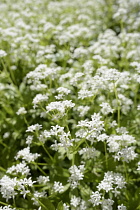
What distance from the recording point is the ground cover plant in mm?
3246

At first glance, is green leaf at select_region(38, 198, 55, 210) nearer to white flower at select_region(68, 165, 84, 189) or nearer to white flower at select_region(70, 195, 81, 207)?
white flower at select_region(70, 195, 81, 207)

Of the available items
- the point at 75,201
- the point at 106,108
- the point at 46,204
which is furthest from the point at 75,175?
the point at 106,108

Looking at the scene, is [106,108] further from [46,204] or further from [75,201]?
[46,204]

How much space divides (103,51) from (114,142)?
3027 mm

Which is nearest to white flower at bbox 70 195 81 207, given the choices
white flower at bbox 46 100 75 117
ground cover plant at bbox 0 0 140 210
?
ground cover plant at bbox 0 0 140 210

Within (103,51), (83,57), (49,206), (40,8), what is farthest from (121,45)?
(49,206)

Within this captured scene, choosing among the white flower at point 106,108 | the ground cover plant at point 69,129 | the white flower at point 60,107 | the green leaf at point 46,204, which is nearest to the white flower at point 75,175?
the ground cover plant at point 69,129

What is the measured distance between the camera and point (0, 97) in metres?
4.85

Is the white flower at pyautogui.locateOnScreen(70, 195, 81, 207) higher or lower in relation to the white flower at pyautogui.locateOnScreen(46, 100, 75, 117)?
lower

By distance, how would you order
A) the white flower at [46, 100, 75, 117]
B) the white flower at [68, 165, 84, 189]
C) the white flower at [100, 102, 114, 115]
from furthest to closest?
1. the white flower at [100, 102, 114, 115]
2. the white flower at [68, 165, 84, 189]
3. the white flower at [46, 100, 75, 117]

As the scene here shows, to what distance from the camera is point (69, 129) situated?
175 inches

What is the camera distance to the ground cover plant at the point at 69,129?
10.6 feet

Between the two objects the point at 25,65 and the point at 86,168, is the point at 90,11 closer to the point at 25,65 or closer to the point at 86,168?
the point at 25,65

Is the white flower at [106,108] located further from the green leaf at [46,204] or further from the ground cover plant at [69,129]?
the green leaf at [46,204]
